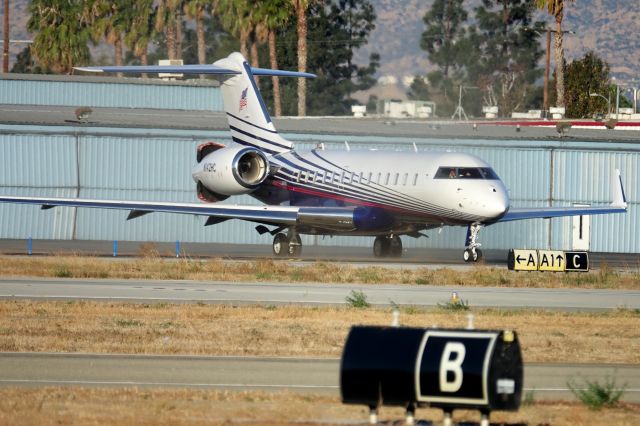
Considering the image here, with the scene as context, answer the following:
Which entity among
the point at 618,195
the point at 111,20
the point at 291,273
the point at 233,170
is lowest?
the point at 291,273

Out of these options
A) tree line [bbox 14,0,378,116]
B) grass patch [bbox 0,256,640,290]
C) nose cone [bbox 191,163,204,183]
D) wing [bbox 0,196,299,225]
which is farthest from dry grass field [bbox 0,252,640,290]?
tree line [bbox 14,0,378,116]

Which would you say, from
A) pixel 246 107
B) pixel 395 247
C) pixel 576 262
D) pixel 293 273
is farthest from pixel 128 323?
pixel 246 107

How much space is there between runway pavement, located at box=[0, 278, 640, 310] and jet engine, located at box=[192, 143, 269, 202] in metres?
10.9

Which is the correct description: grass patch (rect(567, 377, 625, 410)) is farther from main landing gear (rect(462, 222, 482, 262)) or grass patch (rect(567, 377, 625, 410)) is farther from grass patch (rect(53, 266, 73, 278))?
main landing gear (rect(462, 222, 482, 262))

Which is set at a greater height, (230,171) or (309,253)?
(230,171)

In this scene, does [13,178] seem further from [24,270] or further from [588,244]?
[588,244]

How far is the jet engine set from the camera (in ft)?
130

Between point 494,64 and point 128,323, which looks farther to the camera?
point 494,64

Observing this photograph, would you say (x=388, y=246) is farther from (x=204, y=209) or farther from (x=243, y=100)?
(x=243, y=100)

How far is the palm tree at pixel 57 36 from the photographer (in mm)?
88812

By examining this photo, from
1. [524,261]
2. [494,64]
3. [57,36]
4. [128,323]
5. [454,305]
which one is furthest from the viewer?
[494,64]

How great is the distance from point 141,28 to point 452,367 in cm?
9468

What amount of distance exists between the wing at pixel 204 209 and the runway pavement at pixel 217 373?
20.0 meters

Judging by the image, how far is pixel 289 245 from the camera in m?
40.1
